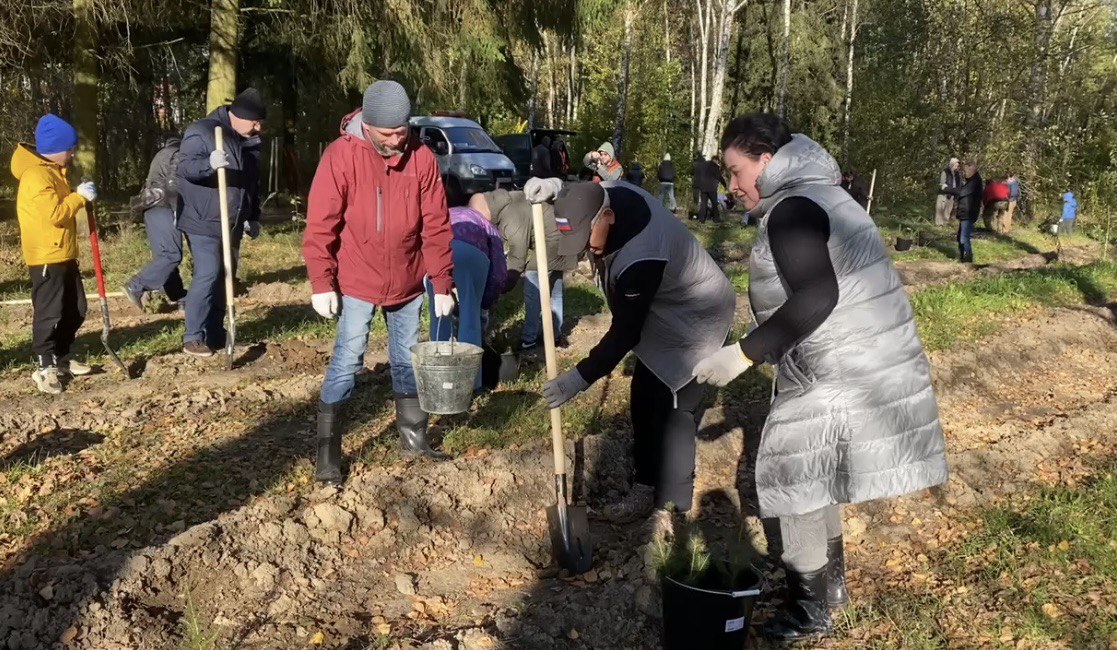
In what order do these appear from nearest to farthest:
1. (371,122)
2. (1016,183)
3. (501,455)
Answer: (371,122) → (501,455) → (1016,183)

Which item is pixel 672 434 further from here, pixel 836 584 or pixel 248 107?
pixel 248 107

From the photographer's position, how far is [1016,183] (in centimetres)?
2103

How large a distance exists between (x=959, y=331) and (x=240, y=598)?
6.75 metres

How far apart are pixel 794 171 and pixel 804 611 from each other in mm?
1568

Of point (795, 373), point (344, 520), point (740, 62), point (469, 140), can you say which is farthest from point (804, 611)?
point (740, 62)

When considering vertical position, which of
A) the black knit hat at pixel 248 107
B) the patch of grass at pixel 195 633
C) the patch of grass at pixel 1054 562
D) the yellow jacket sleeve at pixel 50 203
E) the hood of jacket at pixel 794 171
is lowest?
the patch of grass at pixel 1054 562

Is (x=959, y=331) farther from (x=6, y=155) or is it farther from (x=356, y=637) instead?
(x=6, y=155)

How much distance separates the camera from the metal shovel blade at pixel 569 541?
3.83m

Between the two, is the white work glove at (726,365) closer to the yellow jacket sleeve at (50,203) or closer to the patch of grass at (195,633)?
the patch of grass at (195,633)

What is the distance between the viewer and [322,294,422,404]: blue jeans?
167 inches

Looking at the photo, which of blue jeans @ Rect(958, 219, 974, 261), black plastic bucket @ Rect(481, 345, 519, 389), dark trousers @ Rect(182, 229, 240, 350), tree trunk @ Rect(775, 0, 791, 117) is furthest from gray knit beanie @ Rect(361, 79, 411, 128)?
tree trunk @ Rect(775, 0, 791, 117)

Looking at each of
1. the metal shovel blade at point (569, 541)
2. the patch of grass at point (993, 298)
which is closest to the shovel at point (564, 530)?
the metal shovel blade at point (569, 541)

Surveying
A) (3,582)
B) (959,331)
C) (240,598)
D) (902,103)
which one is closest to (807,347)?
(240,598)

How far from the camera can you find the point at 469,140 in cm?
1933
